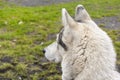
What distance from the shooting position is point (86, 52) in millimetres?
4270

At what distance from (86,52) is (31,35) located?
569 cm

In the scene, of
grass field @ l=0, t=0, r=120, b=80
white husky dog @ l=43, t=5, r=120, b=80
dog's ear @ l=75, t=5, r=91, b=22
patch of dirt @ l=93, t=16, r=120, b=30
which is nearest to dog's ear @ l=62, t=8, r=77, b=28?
white husky dog @ l=43, t=5, r=120, b=80

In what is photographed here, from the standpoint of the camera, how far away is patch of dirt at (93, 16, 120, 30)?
1085 cm

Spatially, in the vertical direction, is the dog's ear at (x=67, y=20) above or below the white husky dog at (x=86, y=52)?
above

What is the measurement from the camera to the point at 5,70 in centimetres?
738

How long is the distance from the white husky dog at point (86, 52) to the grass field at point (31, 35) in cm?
282

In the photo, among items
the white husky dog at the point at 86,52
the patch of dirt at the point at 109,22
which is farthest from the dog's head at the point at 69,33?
the patch of dirt at the point at 109,22

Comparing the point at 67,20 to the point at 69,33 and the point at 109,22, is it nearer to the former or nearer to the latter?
the point at 69,33

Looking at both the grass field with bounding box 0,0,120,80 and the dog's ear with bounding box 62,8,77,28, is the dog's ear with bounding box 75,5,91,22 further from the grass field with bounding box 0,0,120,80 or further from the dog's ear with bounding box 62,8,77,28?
the grass field with bounding box 0,0,120,80

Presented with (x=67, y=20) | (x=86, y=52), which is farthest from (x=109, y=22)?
(x=67, y=20)

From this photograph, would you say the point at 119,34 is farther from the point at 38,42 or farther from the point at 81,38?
the point at 81,38

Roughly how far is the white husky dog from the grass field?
9.24 ft

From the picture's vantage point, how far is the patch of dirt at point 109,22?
1085 cm

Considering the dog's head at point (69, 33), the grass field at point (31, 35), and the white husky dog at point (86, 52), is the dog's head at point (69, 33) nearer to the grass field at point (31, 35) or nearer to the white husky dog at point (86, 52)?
the white husky dog at point (86, 52)
